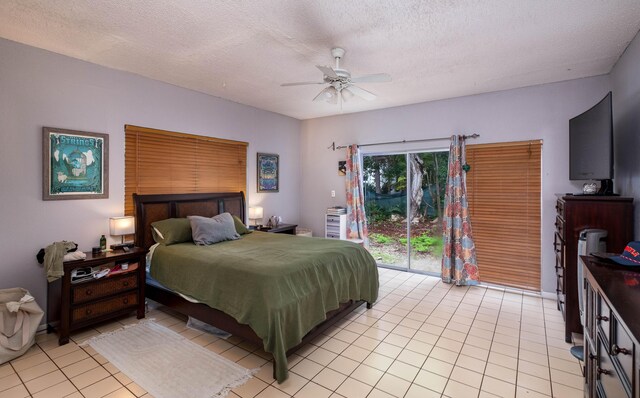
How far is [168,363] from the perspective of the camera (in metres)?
2.57

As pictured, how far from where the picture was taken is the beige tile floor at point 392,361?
2.24 m

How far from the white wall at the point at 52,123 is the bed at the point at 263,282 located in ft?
1.88

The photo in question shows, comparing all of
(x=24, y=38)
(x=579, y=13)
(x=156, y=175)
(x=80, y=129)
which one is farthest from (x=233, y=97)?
(x=579, y=13)

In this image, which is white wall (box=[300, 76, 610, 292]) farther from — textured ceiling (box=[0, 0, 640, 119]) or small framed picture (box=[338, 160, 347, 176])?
textured ceiling (box=[0, 0, 640, 119])

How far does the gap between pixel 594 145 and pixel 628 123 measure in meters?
0.32

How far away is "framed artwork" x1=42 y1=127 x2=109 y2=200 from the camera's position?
3104mm

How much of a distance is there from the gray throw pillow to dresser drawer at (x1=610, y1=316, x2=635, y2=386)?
11.6 ft

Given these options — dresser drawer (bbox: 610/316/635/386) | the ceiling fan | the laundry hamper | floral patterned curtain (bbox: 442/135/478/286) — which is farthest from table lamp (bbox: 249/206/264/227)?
dresser drawer (bbox: 610/316/635/386)

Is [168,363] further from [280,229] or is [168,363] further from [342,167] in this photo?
[342,167]

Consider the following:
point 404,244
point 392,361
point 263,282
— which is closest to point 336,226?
point 404,244

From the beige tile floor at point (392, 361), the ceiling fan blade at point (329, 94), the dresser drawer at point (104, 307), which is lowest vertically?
the beige tile floor at point (392, 361)

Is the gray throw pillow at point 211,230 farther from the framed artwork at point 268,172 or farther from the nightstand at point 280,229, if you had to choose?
the framed artwork at point 268,172

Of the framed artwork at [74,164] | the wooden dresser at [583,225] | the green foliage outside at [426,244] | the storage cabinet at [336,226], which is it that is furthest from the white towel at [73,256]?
the wooden dresser at [583,225]

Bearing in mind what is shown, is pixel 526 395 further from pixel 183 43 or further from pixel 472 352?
pixel 183 43
